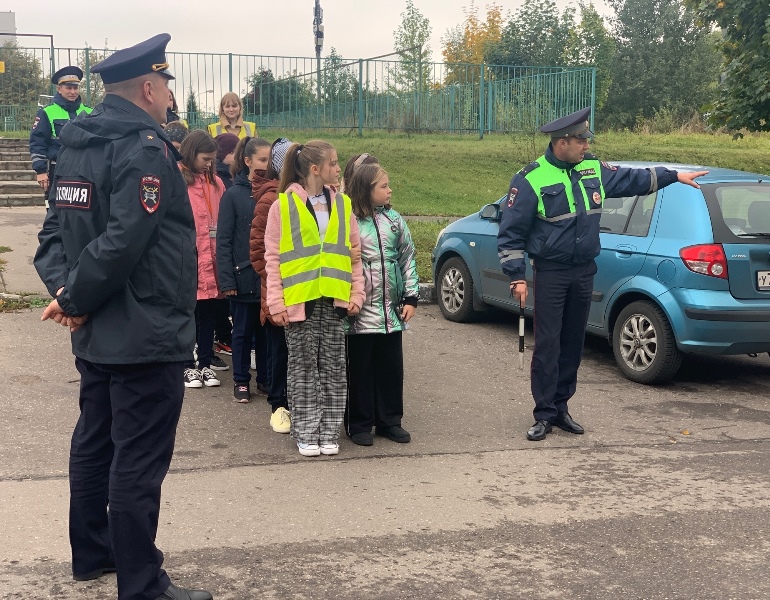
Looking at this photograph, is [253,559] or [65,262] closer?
[65,262]

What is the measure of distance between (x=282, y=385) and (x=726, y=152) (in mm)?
18423

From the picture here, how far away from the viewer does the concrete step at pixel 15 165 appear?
685 inches

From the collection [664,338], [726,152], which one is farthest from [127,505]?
[726,152]

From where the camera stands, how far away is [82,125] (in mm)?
3570

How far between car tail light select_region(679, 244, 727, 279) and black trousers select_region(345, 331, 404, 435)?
2418 mm

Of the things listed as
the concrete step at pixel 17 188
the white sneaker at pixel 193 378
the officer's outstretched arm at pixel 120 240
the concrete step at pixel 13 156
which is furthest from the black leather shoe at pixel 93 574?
the concrete step at pixel 13 156

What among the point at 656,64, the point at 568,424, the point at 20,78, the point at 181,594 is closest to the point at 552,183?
the point at 568,424

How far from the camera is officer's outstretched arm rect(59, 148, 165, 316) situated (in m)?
3.40

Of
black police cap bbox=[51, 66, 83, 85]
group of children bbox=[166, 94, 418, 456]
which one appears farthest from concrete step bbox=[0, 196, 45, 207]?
group of children bbox=[166, 94, 418, 456]

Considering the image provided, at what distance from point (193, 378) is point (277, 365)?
1.13 meters

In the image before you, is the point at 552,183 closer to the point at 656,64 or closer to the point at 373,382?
the point at 373,382

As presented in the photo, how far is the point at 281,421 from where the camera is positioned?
626 centimetres

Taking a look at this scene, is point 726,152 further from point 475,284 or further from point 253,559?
point 253,559

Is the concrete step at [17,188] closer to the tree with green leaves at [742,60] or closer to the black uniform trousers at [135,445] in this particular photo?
the tree with green leaves at [742,60]
